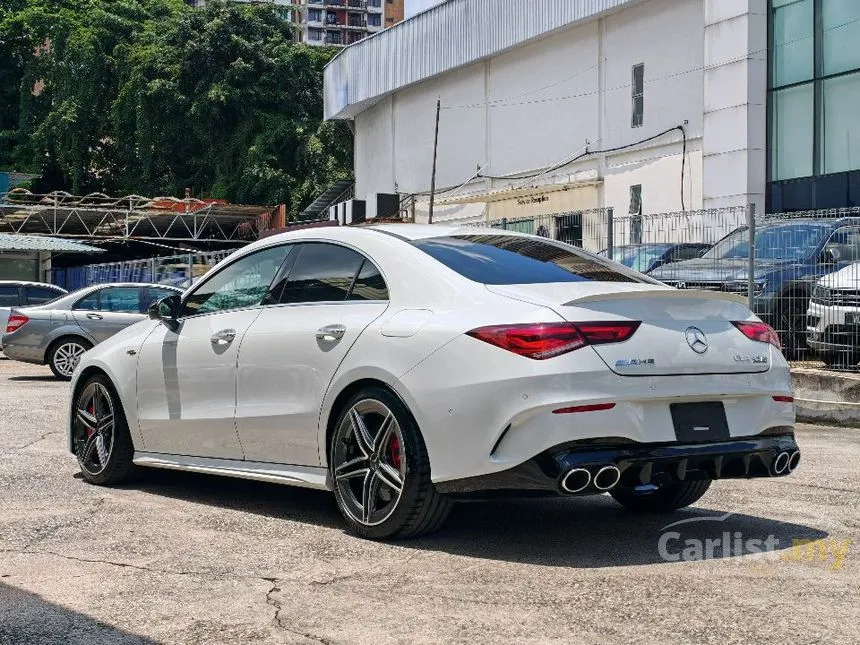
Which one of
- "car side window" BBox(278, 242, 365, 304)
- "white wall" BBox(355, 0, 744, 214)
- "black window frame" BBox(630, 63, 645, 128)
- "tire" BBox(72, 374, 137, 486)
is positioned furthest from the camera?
"black window frame" BBox(630, 63, 645, 128)

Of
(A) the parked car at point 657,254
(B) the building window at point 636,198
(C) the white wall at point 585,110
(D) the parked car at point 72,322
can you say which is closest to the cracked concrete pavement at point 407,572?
(A) the parked car at point 657,254

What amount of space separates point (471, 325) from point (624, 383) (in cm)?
69

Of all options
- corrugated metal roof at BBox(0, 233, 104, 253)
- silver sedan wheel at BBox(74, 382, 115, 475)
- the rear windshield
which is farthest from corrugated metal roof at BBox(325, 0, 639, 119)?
the rear windshield

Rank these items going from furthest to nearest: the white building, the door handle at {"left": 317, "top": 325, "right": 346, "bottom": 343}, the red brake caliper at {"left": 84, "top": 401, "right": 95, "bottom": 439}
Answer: the white building, the red brake caliper at {"left": 84, "top": 401, "right": 95, "bottom": 439}, the door handle at {"left": 317, "top": 325, "right": 346, "bottom": 343}

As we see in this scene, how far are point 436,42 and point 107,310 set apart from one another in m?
24.5

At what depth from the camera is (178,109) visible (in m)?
57.9

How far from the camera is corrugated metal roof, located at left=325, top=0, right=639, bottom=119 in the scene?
112ft

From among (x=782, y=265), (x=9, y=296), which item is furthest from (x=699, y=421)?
(x=9, y=296)

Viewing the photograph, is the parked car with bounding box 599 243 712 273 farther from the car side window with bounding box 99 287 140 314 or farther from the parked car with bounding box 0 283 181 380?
the car side window with bounding box 99 287 140 314

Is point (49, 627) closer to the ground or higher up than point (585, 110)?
closer to the ground

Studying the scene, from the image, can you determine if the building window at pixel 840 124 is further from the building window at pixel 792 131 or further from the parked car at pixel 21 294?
the parked car at pixel 21 294

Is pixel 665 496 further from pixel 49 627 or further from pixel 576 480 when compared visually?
pixel 49 627

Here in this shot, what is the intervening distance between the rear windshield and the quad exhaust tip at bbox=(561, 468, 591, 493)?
1.02m

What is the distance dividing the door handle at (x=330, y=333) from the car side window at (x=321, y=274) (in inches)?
8.5
